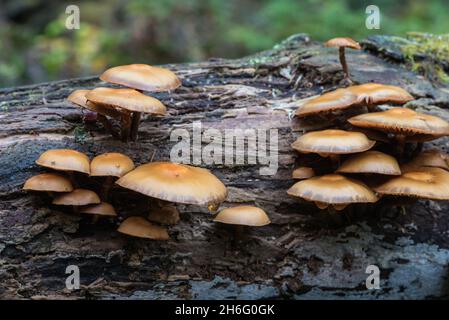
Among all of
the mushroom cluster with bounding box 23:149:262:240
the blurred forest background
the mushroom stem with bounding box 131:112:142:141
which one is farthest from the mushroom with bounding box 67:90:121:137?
the blurred forest background

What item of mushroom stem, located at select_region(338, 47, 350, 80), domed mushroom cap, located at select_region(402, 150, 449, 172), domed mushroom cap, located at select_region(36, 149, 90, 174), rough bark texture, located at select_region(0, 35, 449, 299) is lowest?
rough bark texture, located at select_region(0, 35, 449, 299)

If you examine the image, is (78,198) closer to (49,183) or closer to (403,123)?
(49,183)

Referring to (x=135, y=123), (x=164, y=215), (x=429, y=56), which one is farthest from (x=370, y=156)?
(x=429, y=56)

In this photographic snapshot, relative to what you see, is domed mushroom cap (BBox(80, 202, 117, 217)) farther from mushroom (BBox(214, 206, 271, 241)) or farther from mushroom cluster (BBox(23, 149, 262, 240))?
mushroom (BBox(214, 206, 271, 241))

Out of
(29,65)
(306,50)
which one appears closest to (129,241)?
(306,50)

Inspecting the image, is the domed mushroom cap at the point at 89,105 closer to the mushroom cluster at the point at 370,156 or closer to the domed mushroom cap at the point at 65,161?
the domed mushroom cap at the point at 65,161

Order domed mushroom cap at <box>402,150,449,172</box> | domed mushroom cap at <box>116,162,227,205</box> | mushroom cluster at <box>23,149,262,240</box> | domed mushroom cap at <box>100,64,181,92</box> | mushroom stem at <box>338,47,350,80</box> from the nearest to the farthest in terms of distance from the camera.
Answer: domed mushroom cap at <box>116,162,227,205</box>, mushroom cluster at <box>23,149,262,240</box>, domed mushroom cap at <box>100,64,181,92</box>, domed mushroom cap at <box>402,150,449,172</box>, mushroom stem at <box>338,47,350,80</box>

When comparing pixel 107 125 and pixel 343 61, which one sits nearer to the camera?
pixel 107 125
